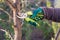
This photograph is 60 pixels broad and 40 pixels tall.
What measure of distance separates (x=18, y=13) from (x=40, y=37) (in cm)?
208

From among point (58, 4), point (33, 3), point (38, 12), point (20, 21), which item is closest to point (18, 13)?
point (20, 21)

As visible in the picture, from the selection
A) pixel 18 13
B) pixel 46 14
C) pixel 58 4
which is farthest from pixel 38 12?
pixel 58 4

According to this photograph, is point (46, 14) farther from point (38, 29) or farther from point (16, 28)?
point (38, 29)

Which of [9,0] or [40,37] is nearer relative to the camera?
[9,0]

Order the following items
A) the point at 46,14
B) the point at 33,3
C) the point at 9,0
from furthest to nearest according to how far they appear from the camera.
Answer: the point at 33,3
the point at 9,0
the point at 46,14

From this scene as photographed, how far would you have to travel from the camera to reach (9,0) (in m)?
1.23

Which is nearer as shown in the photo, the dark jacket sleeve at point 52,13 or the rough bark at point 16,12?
the dark jacket sleeve at point 52,13

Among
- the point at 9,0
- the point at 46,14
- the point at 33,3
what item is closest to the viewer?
the point at 46,14

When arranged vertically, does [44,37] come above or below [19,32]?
below

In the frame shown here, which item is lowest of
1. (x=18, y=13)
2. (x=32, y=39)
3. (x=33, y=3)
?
(x=32, y=39)

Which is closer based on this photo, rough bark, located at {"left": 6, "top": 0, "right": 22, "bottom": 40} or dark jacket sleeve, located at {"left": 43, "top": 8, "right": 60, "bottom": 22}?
dark jacket sleeve, located at {"left": 43, "top": 8, "right": 60, "bottom": 22}

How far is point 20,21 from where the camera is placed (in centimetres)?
132

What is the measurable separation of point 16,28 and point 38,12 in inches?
11.9

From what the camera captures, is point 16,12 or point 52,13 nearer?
point 52,13
